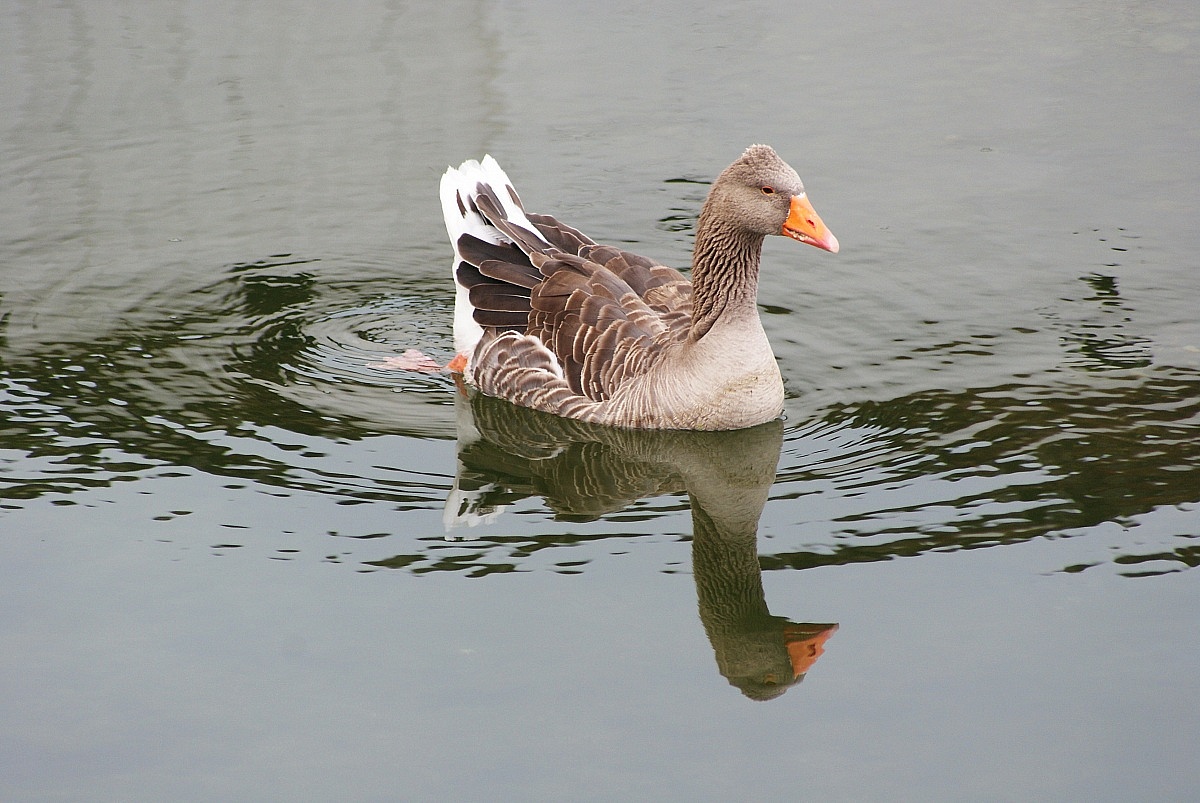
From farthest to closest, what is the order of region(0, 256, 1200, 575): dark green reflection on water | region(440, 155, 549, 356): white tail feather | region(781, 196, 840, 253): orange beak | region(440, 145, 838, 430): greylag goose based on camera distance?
region(440, 155, 549, 356): white tail feather, region(440, 145, 838, 430): greylag goose, region(781, 196, 840, 253): orange beak, region(0, 256, 1200, 575): dark green reflection on water

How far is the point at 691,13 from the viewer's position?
16875mm

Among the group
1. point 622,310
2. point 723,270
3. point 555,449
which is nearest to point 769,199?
point 723,270

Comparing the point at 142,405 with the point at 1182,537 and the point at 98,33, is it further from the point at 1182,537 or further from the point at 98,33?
the point at 98,33

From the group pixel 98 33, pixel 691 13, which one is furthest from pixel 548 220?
pixel 98 33

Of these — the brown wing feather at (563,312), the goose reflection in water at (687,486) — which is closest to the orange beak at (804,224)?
the brown wing feather at (563,312)

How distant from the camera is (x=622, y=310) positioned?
30.5 ft

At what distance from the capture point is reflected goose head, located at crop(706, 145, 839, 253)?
27.2 ft

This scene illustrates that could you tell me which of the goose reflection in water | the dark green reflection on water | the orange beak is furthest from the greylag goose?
the dark green reflection on water

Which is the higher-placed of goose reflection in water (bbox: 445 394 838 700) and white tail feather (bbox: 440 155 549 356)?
white tail feather (bbox: 440 155 549 356)

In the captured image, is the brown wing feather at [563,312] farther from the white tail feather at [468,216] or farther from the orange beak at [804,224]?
the orange beak at [804,224]

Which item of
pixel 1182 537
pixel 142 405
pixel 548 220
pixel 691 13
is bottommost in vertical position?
pixel 1182 537

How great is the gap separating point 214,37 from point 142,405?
8386 millimetres

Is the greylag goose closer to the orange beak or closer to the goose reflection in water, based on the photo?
the orange beak

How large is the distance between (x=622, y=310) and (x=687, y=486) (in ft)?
4.66
